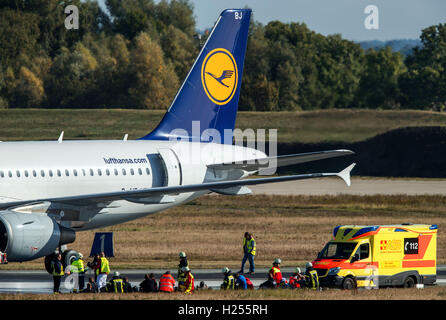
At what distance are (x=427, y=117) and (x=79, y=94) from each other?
5910 cm

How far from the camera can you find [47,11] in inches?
6649

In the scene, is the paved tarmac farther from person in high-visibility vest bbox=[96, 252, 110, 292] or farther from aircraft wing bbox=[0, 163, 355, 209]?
person in high-visibility vest bbox=[96, 252, 110, 292]

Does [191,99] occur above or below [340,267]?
above

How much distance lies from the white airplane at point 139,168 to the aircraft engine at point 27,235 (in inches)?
1.5

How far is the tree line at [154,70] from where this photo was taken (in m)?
147

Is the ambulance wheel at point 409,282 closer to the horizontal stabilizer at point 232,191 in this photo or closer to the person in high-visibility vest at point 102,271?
the horizontal stabilizer at point 232,191

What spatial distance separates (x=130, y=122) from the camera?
131 m

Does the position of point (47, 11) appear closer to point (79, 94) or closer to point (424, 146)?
point (79, 94)

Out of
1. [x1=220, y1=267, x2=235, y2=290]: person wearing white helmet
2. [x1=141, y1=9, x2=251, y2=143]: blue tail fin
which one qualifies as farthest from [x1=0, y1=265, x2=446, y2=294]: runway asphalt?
[x1=141, y1=9, x2=251, y2=143]: blue tail fin

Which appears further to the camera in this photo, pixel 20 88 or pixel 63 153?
pixel 20 88

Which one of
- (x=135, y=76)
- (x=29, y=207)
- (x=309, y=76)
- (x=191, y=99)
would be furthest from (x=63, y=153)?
(x=309, y=76)

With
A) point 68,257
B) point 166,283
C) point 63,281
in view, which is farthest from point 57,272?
point 166,283

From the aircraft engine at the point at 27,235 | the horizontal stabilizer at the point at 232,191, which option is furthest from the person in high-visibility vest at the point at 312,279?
the aircraft engine at the point at 27,235

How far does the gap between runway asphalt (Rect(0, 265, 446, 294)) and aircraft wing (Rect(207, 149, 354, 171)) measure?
17.0 ft
